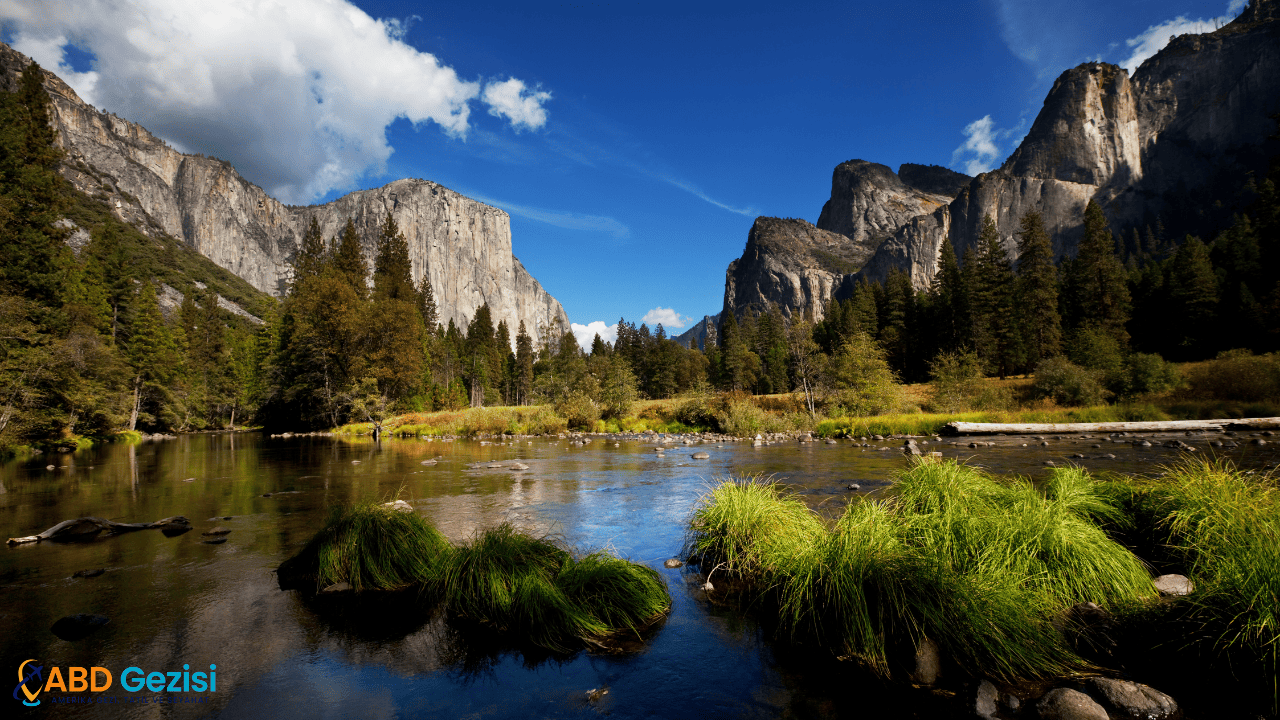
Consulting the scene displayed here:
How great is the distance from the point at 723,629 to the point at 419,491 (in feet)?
37.1

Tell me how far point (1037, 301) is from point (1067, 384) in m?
23.7

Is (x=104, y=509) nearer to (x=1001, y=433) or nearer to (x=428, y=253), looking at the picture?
(x=1001, y=433)

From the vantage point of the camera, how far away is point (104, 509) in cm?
1178

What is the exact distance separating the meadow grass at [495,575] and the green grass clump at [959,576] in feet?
5.45

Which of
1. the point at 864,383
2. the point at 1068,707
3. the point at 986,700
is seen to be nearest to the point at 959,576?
the point at 986,700

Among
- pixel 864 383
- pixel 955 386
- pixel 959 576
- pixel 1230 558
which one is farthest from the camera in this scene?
pixel 955 386

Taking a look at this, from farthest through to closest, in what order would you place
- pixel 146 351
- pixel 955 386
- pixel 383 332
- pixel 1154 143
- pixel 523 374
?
pixel 1154 143
pixel 523 374
pixel 383 332
pixel 146 351
pixel 955 386

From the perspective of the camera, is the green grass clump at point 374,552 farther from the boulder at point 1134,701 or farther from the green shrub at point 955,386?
the green shrub at point 955,386

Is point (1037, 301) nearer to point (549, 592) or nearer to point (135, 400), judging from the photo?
point (549, 592)

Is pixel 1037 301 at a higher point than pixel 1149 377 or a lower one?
higher

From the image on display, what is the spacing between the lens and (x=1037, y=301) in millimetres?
53656

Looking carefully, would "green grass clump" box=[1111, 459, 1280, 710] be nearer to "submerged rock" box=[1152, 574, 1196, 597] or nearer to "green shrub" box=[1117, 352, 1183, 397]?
"submerged rock" box=[1152, 574, 1196, 597]

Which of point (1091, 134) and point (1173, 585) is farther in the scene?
point (1091, 134)

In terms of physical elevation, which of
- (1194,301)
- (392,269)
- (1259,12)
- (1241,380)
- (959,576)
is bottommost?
(959,576)
